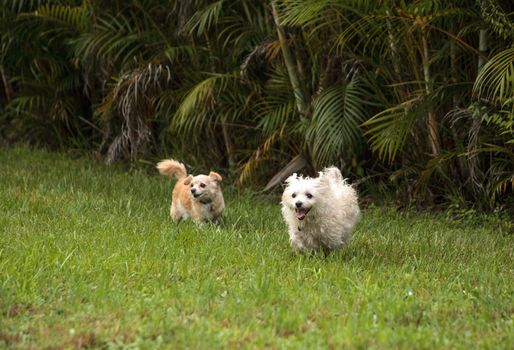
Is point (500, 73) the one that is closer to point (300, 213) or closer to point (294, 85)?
point (300, 213)

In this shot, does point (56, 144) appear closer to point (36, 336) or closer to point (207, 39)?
point (207, 39)

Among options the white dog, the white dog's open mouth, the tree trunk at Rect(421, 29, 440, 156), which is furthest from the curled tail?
the white dog's open mouth

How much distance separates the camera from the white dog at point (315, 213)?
7812 millimetres

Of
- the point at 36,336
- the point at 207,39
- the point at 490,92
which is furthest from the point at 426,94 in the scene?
the point at 36,336

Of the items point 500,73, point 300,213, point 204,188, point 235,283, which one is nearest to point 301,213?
point 300,213

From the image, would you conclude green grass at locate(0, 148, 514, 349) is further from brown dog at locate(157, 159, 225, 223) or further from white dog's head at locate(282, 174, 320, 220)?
white dog's head at locate(282, 174, 320, 220)

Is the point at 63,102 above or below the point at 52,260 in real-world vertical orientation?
below

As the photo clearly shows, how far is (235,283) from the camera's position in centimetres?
677

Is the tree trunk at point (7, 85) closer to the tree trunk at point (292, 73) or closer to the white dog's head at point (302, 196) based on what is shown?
the tree trunk at point (292, 73)

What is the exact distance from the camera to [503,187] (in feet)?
36.0

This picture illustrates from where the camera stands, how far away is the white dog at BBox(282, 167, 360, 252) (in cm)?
781

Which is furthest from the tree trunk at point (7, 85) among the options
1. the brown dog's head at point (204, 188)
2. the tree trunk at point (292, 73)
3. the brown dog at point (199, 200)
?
the brown dog's head at point (204, 188)

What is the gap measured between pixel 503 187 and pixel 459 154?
3.22 ft

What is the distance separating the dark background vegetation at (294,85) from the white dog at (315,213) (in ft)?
6.48
